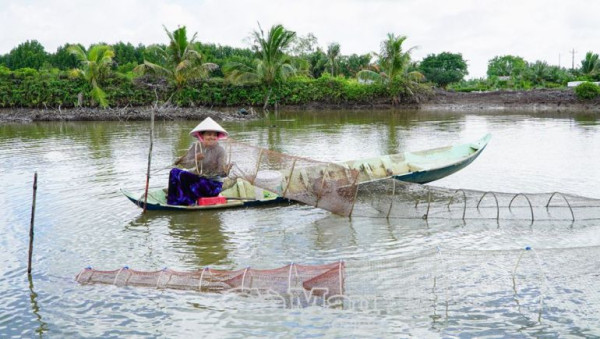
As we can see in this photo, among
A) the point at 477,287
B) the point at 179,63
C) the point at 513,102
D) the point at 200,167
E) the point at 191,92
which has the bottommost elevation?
the point at 477,287

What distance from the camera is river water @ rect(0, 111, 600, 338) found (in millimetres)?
4531

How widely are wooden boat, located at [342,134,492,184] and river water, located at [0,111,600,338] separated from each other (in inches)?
20.8

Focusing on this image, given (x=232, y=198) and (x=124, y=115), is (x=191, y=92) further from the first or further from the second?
(x=232, y=198)

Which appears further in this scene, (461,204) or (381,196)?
(381,196)


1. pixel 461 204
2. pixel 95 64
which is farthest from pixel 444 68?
pixel 461 204

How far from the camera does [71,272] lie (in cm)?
579

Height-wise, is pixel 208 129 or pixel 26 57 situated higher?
pixel 26 57

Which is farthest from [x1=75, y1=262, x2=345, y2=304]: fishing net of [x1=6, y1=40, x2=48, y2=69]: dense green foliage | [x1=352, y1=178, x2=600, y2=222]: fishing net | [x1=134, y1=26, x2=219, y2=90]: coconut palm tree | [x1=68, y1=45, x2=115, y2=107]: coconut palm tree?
[x1=6, y1=40, x2=48, y2=69]: dense green foliage

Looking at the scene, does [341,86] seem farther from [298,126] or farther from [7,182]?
[7,182]

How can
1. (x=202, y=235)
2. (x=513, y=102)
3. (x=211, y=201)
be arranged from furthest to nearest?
(x=513, y=102) < (x=211, y=201) < (x=202, y=235)

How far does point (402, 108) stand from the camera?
32.7m

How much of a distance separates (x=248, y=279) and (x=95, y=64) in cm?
2729

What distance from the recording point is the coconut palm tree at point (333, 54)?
43.3 m

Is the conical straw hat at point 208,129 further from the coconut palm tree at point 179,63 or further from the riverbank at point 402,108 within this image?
the coconut palm tree at point 179,63
